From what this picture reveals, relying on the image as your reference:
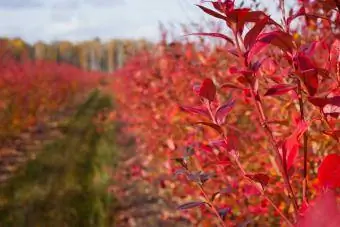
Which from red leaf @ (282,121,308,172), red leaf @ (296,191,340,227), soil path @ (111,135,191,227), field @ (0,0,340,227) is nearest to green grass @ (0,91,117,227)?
field @ (0,0,340,227)

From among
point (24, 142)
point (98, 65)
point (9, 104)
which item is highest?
point (9, 104)

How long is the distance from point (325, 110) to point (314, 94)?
34 millimetres

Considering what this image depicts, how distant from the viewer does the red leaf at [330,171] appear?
0.79 metres

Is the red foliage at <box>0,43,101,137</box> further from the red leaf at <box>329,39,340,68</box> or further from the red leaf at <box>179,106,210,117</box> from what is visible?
the red leaf at <box>329,39,340,68</box>

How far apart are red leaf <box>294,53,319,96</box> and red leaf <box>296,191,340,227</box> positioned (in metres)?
0.30

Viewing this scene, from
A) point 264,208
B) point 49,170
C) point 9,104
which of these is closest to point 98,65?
point 9,104

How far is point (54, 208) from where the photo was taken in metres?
5.70

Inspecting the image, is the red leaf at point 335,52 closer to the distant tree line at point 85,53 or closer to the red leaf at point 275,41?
the red leaf at point 275,41

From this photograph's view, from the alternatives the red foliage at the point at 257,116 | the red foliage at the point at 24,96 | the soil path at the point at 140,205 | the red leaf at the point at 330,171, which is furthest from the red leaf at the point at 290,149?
the red foliage at the point at 24,96

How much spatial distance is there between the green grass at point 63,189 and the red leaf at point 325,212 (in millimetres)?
4646

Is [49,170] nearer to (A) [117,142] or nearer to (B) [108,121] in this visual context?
(A) [117,142]

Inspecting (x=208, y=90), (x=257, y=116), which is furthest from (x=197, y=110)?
(x=257, y=116)

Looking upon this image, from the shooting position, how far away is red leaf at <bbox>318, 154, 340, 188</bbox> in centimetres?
79

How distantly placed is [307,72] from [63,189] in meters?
5.80
